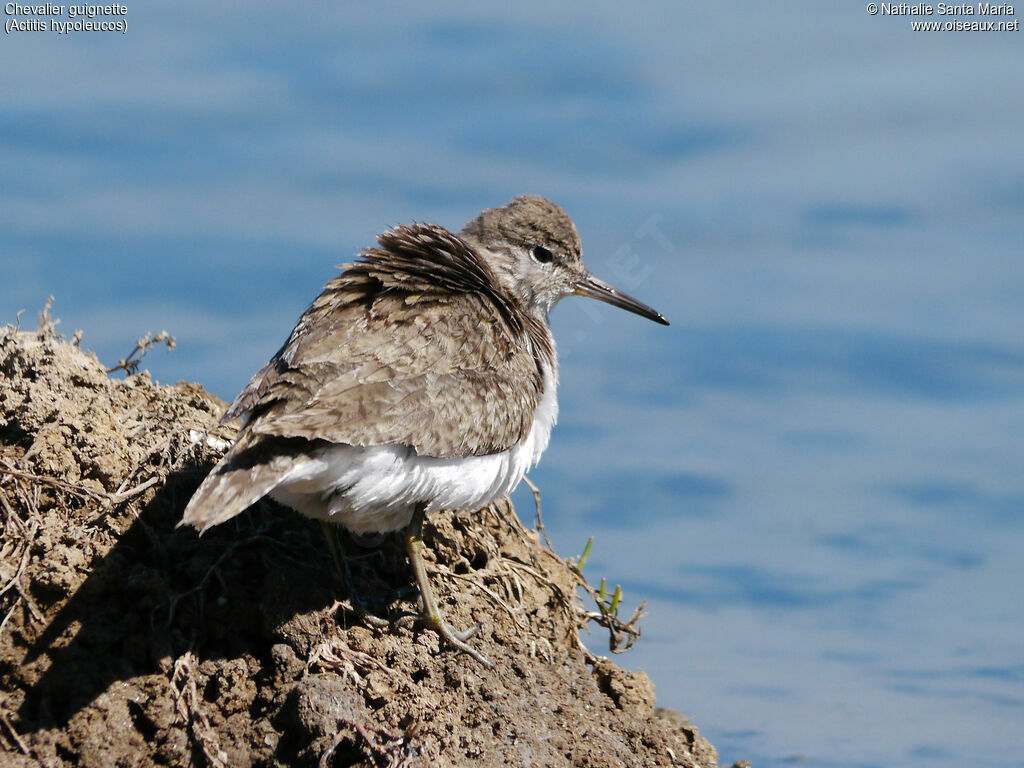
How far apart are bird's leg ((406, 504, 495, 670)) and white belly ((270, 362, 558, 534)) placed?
63 millimetres

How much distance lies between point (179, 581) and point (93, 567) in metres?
0.45

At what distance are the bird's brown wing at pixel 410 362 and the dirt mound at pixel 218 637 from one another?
85cm

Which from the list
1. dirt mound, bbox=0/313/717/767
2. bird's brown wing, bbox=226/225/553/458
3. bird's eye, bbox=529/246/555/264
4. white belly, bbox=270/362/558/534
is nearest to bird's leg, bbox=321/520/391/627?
dirt mound, bbox=0/313/717/767

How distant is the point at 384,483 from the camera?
546cm

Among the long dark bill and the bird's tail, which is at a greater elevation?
the long dark bill

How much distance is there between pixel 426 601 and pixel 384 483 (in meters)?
0.92

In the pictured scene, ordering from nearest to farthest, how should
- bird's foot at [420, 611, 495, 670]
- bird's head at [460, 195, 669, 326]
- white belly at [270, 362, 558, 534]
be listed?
white belly at [270, 362, 558, 534], bird's foot at [420, 611, 495, 670], bird's head at [460, 195, 669, 326]

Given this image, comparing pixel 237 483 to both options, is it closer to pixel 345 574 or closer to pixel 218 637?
pixel 218 637

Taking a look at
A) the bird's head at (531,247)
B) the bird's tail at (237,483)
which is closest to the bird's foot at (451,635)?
the bird's tail at (237,483)

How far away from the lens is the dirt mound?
509 cm

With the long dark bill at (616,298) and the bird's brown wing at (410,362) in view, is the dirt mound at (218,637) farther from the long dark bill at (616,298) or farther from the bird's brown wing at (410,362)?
the long dark bill at (616,298)

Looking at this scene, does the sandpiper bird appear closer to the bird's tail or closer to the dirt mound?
the bird's tail

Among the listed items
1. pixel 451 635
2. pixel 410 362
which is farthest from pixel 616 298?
pixel 451 635

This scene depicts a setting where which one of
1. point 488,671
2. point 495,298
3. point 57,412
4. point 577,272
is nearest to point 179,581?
point 57,412
